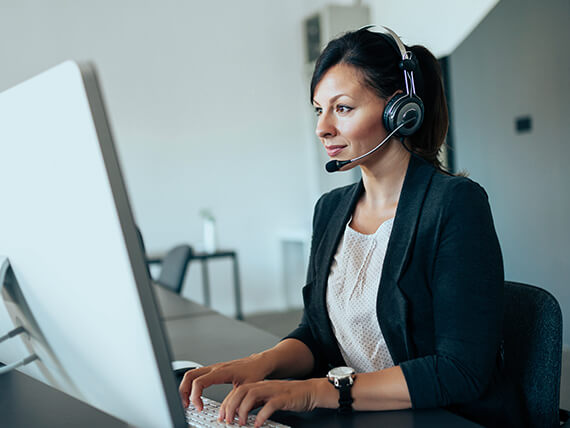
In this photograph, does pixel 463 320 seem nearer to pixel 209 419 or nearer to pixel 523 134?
pixel 209 419

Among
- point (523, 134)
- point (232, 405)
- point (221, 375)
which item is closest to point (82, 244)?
point (232, 405)

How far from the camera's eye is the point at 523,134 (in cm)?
260

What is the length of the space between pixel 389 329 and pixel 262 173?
3.81 metres

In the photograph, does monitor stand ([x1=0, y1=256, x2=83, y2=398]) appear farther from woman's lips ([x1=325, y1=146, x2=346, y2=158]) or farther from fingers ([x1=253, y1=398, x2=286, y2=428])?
woman's lips ([x1=325, y1=146, x2=346, y2=158])

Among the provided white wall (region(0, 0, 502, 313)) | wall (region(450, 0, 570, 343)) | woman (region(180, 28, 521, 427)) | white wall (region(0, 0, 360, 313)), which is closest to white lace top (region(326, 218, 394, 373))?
woman (region(180, 28, 521, 427))

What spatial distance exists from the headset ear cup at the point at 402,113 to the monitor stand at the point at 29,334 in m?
0.72

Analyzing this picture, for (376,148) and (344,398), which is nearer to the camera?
(344,398)

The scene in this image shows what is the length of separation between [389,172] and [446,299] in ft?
1.11

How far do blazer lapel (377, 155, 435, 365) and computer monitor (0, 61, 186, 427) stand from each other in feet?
1.76

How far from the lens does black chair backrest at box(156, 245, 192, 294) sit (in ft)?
7.97

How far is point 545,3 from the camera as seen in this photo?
2383mm

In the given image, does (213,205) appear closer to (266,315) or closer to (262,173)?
(262,173)

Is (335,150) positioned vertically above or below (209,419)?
above

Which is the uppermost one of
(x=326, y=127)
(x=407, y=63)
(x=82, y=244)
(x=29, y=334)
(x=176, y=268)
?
(x=407, y=63)
